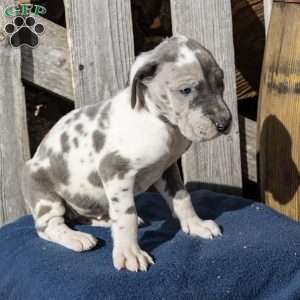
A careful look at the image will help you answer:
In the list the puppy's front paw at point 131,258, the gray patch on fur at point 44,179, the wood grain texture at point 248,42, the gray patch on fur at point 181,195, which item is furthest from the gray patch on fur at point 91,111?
the wood grain texture at point 248,42

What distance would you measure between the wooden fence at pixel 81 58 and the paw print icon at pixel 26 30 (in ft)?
0.12

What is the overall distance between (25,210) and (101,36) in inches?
43.8

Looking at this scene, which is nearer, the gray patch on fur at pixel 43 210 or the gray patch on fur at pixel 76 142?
the gray patch on fur at pixel 76 142

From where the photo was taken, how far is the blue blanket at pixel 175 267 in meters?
3.08

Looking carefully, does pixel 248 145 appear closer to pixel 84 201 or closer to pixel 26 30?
pixel 84 201

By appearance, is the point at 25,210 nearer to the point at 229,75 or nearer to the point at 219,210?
the point at 219,210

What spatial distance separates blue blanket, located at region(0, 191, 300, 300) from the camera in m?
3.08

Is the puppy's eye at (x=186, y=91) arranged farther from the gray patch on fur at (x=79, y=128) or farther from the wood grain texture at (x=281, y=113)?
the wood grain texture at (x=281, y=113)

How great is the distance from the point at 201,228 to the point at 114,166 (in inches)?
22.2

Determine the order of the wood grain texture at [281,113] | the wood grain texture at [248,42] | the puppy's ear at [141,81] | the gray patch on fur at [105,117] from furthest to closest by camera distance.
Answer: the wood grain texture at [248,42]
the wood grain texture at [281,113]
the gray patch on fur at [105,117]
the puppy's ear at [141,81]

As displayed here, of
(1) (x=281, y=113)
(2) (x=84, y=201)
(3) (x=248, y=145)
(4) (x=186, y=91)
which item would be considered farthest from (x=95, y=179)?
(3) (x=248, y=145)

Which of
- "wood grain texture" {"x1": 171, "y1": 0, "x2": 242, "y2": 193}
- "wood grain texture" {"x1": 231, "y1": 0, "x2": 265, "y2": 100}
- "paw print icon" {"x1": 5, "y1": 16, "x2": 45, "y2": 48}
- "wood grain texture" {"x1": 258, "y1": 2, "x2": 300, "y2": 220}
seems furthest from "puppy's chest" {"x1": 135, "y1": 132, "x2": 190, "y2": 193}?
"wood grain texture" {"x1": 231, "y1": 0, "x2": 265, "y2": 100}

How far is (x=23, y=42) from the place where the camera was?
409cm

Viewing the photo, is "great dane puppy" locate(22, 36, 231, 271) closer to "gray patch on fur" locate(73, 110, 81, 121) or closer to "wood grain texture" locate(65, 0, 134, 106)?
"gray patch on fur" locate(73, 110, 81, 121)
